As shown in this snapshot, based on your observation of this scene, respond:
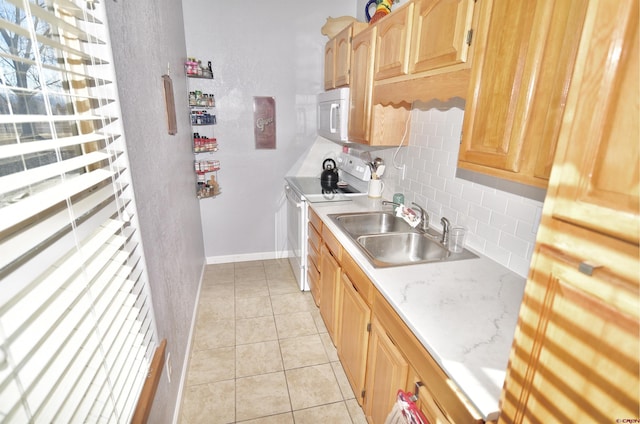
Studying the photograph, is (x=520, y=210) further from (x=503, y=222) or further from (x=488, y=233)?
(x=488, y=233)

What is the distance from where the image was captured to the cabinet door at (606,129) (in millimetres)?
443

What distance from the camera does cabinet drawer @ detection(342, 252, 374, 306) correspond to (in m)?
1.48

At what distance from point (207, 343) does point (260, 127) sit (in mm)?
2085

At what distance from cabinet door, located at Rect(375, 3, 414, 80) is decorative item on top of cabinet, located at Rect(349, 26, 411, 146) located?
10cm

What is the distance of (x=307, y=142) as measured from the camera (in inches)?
133

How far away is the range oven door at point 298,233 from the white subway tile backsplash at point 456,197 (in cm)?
84

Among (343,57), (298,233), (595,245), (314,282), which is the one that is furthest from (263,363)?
(343,57)

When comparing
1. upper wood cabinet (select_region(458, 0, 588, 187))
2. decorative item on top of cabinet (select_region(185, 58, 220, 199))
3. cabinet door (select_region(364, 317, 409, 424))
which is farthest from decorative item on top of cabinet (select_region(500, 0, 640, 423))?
decorative item on top of cabinet (select_region(185, 58, 220, 199))

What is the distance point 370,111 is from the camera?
208cm

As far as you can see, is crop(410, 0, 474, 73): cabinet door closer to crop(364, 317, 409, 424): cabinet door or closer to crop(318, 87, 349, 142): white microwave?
crop(318, 87, 349, 142): white microwave

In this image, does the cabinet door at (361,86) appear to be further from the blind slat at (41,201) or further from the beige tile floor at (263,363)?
the blind slat at (41,201)

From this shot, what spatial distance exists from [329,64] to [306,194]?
128 cm

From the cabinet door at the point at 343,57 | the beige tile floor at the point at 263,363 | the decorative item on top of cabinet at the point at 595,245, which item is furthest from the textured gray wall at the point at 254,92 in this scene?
the decorative item on top of cabinet at the point at 595,245

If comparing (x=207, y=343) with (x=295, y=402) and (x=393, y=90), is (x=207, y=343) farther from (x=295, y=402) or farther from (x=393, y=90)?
(x=393, y=90)
